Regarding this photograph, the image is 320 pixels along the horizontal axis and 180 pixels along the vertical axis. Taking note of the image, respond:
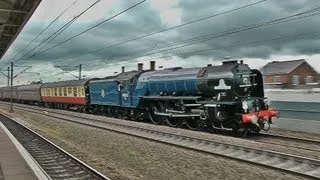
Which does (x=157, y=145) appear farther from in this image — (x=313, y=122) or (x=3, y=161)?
(x=313, y=122)

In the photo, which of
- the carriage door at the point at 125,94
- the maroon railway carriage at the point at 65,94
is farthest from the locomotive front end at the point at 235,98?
the maroon railway carriage at the point at 65,94

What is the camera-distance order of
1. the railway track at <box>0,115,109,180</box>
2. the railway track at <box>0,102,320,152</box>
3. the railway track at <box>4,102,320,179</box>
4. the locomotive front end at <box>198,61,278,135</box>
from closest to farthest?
1. the railway track at <box>0,115,109,180</box>
2. the railway track at <box>4,102,320,179</box>
3. the railway track at <box>0,102,320,152</box>
4. the locomotive front end at <box>198,61,278,135</box>

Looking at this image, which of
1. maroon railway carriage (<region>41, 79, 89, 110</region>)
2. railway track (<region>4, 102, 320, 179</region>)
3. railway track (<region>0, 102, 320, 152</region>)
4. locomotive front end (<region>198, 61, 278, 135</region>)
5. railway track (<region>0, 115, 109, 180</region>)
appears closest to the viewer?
railway track (<region>0, 115, 109, 180</region>)

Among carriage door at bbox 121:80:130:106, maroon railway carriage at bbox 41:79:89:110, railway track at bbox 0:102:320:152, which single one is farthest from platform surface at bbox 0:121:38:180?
maroon railway carriage at bbox 41:79:89:110

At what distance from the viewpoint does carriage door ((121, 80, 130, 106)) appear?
3111 centimetres

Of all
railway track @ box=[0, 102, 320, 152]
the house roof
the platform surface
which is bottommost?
railway track @ box=[0, 102, 320, 152]

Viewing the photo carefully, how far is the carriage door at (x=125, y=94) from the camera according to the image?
102 feet

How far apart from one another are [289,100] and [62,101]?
111ft

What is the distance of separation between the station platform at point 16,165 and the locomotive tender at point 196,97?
375 inches

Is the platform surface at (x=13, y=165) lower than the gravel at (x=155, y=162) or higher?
higher

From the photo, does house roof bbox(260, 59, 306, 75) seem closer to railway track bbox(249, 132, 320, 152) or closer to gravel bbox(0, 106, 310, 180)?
railway track bbox(249, 132, 320, 152)

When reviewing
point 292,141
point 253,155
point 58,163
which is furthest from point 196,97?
point 58,163

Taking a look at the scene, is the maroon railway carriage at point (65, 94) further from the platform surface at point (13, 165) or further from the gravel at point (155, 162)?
the platform surface at point (13, 165)

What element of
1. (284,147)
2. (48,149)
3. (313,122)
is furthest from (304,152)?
(48,149)
